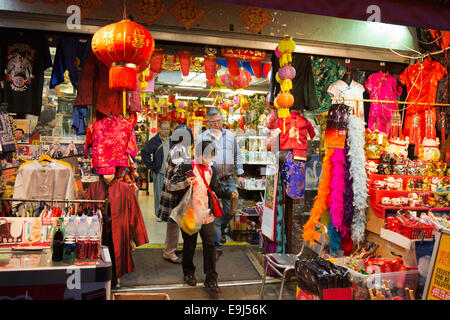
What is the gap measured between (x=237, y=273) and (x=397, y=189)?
7.24 feet

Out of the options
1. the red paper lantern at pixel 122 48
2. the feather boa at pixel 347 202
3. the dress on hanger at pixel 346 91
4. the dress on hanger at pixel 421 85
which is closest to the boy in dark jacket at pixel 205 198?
the red paper lantern at pixel 122 48

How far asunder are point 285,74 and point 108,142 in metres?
2.17

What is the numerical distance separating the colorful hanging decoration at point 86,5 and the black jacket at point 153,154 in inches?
92.0

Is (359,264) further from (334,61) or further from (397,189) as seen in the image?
(334,61)

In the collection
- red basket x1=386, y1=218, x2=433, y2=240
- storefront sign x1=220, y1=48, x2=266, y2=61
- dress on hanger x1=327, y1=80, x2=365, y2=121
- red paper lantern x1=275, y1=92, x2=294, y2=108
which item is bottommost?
red basket x1=386, y1=218, x2=433, y2=240

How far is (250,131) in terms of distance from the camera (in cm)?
657

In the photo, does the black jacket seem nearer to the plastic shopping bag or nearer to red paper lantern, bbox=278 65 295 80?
→ the plastic shopping bag

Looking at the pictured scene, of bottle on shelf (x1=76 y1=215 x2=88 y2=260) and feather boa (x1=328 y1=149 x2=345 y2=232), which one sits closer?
bottle on shelf (x1=76 y1=215 x2=88 y2=260)

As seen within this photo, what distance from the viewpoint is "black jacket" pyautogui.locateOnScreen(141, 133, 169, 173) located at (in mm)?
5828

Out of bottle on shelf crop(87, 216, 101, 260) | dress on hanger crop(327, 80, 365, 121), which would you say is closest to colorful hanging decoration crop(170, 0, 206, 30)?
dress on hanger crop(327, 80, 365, 121)

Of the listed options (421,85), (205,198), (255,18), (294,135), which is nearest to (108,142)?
(205,198)

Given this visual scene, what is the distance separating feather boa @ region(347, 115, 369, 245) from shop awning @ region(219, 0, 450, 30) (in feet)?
4.23

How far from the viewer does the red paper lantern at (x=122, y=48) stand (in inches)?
118
